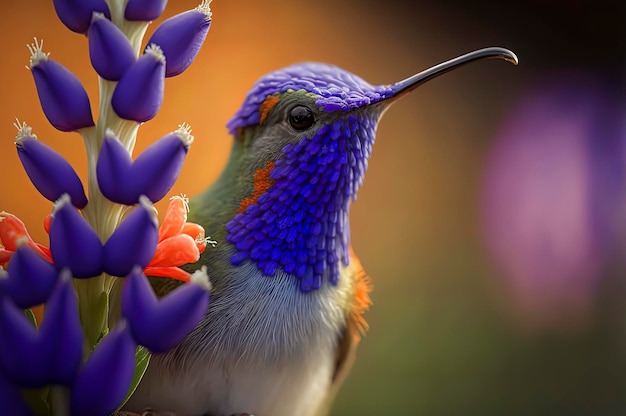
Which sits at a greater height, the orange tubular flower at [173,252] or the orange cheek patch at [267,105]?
the orange cheek patch at [267,105]

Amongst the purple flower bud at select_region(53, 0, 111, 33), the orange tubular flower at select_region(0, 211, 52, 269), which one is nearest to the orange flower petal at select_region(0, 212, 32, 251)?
the orange tubular flower at select_region(0, 211, 52, 269)

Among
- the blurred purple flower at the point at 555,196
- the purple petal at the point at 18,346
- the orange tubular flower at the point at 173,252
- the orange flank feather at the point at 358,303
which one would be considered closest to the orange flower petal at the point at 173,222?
the orange tubular flower at the point at 173,252

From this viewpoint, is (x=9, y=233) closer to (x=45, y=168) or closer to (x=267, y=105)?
(x=45, y=168)

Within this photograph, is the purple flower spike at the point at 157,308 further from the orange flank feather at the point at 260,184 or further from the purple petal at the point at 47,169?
the orange flank feather at the point at 260,184

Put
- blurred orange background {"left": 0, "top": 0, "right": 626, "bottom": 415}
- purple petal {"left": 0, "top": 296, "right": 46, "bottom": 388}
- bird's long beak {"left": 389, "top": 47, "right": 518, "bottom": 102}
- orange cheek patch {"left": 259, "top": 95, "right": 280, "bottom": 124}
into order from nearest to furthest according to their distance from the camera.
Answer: purple petal {"left": 0, "top": 296, "right": 46, "bottom": 388}
bird's long beak {"left": 389, "top": 47, "right": 518, "bottom": 102}
orange cheek patch {"left": 259, "top": 95, "right": 280, "bottom": 124}
blurred orange background {"left": 0, "top": 0, "right": 626, "bottom": 415}

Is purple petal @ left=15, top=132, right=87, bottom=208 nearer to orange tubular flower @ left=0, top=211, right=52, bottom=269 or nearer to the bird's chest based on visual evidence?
orange tubular flower @ left=0, top=211, right=52, bottom=269

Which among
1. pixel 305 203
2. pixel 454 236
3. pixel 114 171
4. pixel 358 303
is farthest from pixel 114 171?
pixel 454 236

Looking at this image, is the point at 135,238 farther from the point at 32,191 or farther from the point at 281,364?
the point at 32,191
